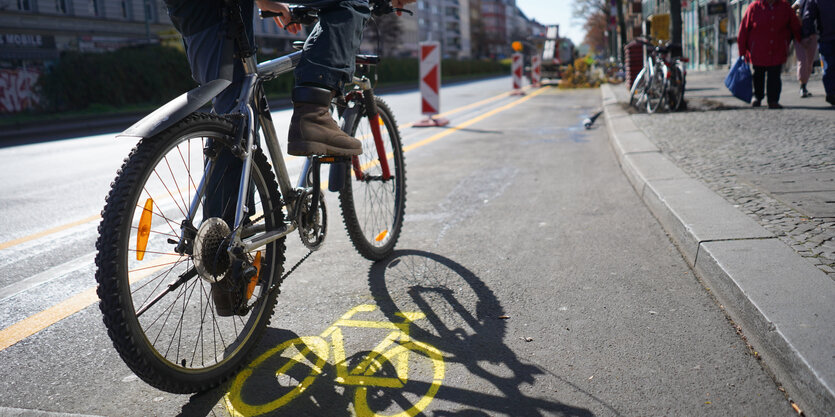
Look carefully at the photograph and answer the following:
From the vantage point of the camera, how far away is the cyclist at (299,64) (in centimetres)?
232

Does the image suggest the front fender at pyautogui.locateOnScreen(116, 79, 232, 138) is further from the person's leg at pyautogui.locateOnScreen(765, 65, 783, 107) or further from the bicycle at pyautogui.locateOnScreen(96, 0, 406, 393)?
the person's leg at pyautogui.locateOnScreen(765, 65, 783, 107)

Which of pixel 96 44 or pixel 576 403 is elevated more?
pixel 96 44

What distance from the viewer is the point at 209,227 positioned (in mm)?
2121

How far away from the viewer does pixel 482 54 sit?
415 ft

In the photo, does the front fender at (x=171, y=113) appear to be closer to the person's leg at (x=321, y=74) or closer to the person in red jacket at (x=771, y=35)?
the person's leg at (x=321, y=74)

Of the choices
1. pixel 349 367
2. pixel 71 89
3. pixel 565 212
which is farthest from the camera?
A: pixel 71 89

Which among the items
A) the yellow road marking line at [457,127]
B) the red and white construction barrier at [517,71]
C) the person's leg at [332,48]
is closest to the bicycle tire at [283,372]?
the person's leg at [332,48]

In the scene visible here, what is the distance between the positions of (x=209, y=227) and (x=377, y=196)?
5.22 ft

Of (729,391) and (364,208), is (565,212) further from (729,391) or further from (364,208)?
(729,391)

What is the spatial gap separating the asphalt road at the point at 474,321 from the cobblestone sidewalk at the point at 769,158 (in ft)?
1.78

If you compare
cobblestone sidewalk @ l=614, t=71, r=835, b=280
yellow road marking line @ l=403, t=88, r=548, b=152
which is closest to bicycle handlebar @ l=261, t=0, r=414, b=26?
cobblestone sidewalk @ l=614, t=71, r=835, b=280

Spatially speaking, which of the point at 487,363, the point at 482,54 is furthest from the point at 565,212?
the point at 482,54

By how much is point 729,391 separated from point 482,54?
128 metres

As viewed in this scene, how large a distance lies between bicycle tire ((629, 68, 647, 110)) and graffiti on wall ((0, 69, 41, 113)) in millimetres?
20873
